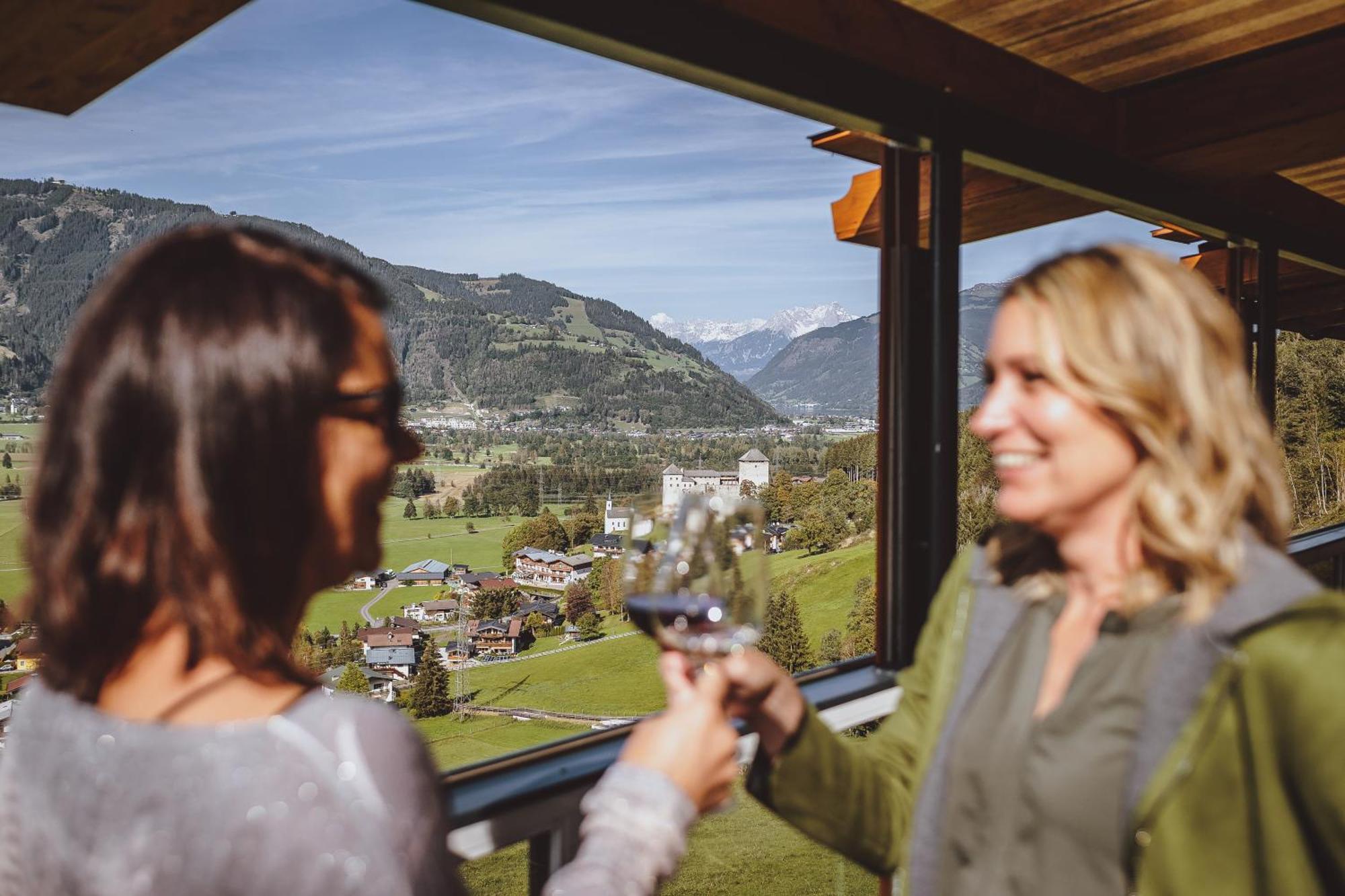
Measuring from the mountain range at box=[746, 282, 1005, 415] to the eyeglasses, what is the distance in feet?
5.41

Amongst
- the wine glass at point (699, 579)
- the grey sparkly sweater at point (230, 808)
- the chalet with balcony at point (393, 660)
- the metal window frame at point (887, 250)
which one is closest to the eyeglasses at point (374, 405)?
the grey sparkly sweater at point (230, 808)

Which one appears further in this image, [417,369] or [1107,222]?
[1107,222]

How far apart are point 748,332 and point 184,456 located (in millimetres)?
3079

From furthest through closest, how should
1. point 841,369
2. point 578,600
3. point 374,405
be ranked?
point 841,369, point 578,600, point 374,405

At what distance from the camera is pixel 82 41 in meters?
1.38

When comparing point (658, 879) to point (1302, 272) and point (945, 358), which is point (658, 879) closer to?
point (945, 358)

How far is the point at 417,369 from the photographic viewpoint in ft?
6.61

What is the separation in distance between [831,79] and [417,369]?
1.12m

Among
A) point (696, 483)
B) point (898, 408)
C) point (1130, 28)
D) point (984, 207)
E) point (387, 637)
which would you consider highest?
point (1130, 28)

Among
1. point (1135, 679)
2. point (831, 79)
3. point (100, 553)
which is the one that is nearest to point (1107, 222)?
point (831, 79)

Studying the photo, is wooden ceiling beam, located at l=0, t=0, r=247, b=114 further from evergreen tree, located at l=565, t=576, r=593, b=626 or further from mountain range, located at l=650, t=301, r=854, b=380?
mountain range, located at l=650, t=301, r=854, b=380

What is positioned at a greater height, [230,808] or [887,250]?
[887,250]

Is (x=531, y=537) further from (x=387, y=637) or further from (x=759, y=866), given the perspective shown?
(x=759, y=866)

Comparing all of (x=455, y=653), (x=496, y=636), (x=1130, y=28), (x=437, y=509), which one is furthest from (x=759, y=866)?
(x=1130, y=28)
